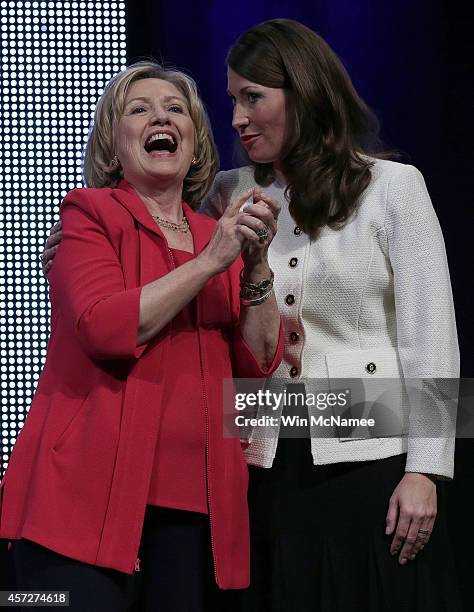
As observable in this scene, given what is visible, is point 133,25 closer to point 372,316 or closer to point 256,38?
point 256,38

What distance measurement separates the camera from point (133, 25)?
9.38ft

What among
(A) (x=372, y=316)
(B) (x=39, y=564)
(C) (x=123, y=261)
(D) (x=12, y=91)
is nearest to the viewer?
(B) (x=39, y=564)

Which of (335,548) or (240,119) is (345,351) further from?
(240,119)

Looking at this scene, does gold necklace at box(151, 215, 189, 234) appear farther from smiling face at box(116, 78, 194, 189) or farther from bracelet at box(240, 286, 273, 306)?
bracelet at box(240, 286, 273, 306)

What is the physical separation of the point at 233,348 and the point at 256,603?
495mm

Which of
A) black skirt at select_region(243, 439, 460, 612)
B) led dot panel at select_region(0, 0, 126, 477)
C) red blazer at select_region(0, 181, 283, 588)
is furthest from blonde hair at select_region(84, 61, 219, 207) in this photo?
led dot panel at select_region(0, 0, 126, 477)

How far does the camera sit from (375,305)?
77.1 inches

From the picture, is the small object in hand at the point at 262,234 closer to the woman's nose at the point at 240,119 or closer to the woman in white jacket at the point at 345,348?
the woman in white jacket at the point at 345,348

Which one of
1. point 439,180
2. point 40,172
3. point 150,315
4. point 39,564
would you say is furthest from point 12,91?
point 39,564

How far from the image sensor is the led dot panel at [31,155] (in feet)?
9.10

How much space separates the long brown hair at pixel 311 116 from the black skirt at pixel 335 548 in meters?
0.47

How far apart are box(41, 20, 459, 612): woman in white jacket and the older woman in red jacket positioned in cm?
18

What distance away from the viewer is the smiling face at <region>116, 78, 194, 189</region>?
72.7 inches

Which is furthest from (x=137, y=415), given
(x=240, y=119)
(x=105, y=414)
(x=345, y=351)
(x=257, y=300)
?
(x=240, y=119)
